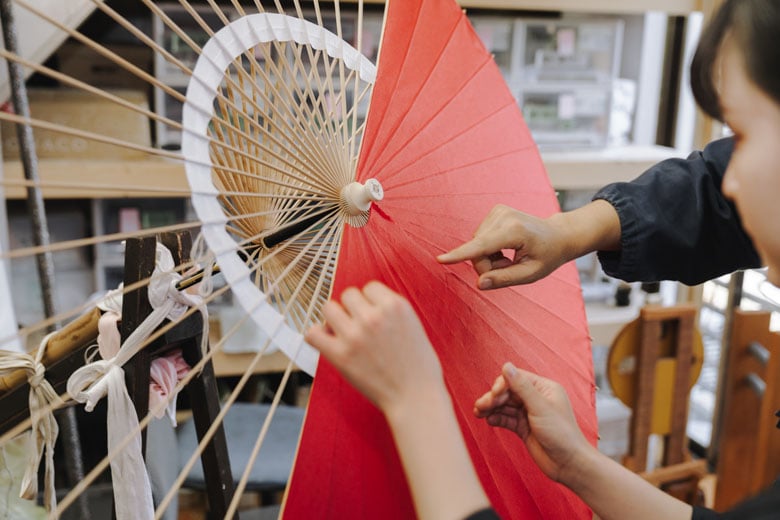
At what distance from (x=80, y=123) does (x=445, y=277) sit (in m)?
1.39

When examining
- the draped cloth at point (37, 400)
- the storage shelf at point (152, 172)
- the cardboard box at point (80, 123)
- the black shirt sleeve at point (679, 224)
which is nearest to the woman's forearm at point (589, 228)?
the black shirt sleeve at point (679, 224)

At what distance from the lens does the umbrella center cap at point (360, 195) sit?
75 cm

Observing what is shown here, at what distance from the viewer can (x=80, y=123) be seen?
185 cm

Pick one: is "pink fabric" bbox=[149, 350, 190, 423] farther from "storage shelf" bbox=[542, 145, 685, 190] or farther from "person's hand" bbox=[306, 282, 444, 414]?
"storage shelf" bbox=[542, 145, 685, 190]

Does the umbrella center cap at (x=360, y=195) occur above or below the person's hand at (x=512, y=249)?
above

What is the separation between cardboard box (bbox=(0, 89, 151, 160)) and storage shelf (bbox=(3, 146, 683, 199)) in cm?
4

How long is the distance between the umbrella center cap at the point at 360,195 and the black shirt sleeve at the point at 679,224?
41cm

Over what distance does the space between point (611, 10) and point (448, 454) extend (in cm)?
176

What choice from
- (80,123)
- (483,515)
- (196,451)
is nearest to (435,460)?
(483,515)

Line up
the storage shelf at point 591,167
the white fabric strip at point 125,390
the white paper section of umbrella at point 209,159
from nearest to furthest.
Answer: the white paper section of umbrella at point 209,159
the white fabric strip at point 125,390
the storage shelf at point 591,167

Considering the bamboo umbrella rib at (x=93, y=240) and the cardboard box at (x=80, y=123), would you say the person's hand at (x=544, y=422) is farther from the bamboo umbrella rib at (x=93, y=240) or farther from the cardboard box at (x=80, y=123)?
the cardboard box at (x=80, y=123)

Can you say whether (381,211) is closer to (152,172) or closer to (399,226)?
(399,226)

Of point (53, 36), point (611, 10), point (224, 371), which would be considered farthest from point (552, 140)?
point (53, 36)

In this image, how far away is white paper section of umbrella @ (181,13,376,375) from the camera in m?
0.70
